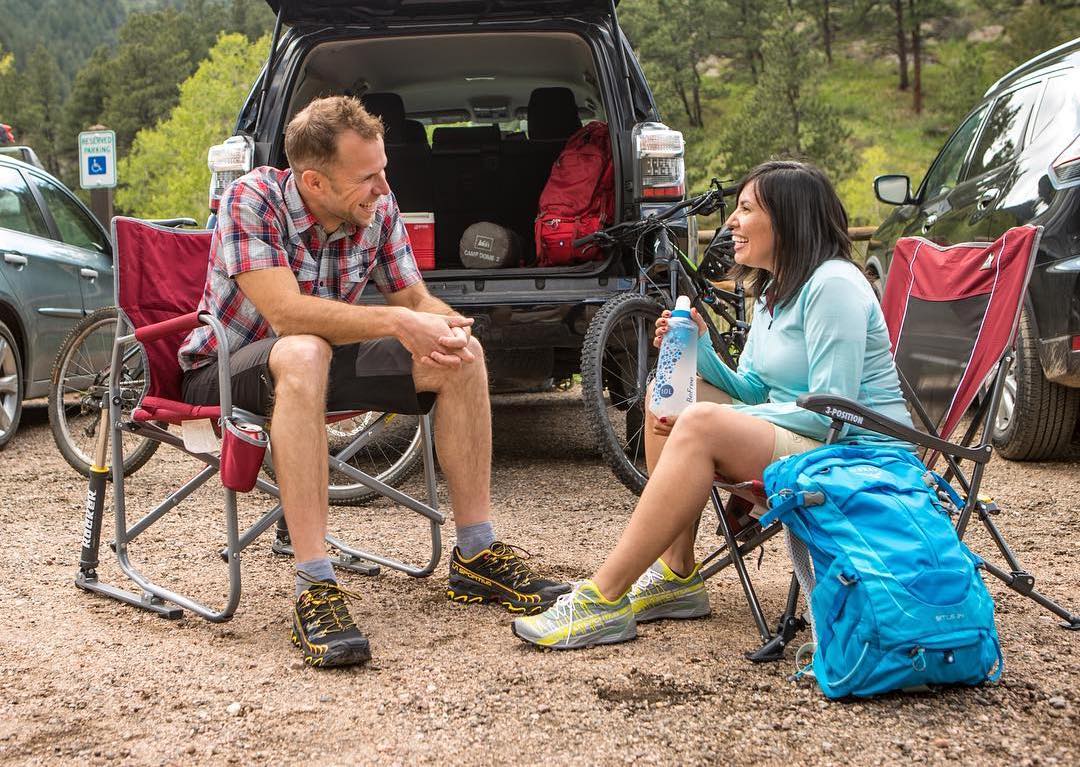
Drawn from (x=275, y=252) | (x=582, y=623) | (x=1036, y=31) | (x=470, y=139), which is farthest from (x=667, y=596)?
(x=1036, y=31)

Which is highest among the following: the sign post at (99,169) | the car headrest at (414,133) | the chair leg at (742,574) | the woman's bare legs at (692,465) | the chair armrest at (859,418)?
the sign post at (99,169)

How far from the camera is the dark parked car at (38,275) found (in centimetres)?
576

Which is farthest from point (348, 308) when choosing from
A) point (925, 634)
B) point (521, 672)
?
point (925, 634)

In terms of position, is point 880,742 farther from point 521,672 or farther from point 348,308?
point 348,308

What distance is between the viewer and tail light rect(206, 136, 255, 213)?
4.24 meters

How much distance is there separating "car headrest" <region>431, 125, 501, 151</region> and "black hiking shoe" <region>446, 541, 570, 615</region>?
2846mm

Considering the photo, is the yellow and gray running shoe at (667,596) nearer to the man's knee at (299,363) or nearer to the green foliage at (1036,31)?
the man's knee at (299,363)

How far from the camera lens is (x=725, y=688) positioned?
88.4 inches

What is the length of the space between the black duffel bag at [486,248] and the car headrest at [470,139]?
68 cm

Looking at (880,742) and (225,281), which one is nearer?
(880,742)

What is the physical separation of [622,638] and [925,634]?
0.70 m

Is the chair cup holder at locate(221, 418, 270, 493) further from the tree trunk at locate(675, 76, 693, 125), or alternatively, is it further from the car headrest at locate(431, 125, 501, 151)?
the tree trunk at locate(675, 76, 693, 125)

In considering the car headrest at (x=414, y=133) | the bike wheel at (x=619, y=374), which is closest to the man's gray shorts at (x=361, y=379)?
the bike wheel at (x=619, y=374)

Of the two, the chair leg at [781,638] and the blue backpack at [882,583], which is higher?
the blue backpack at [882,583]
